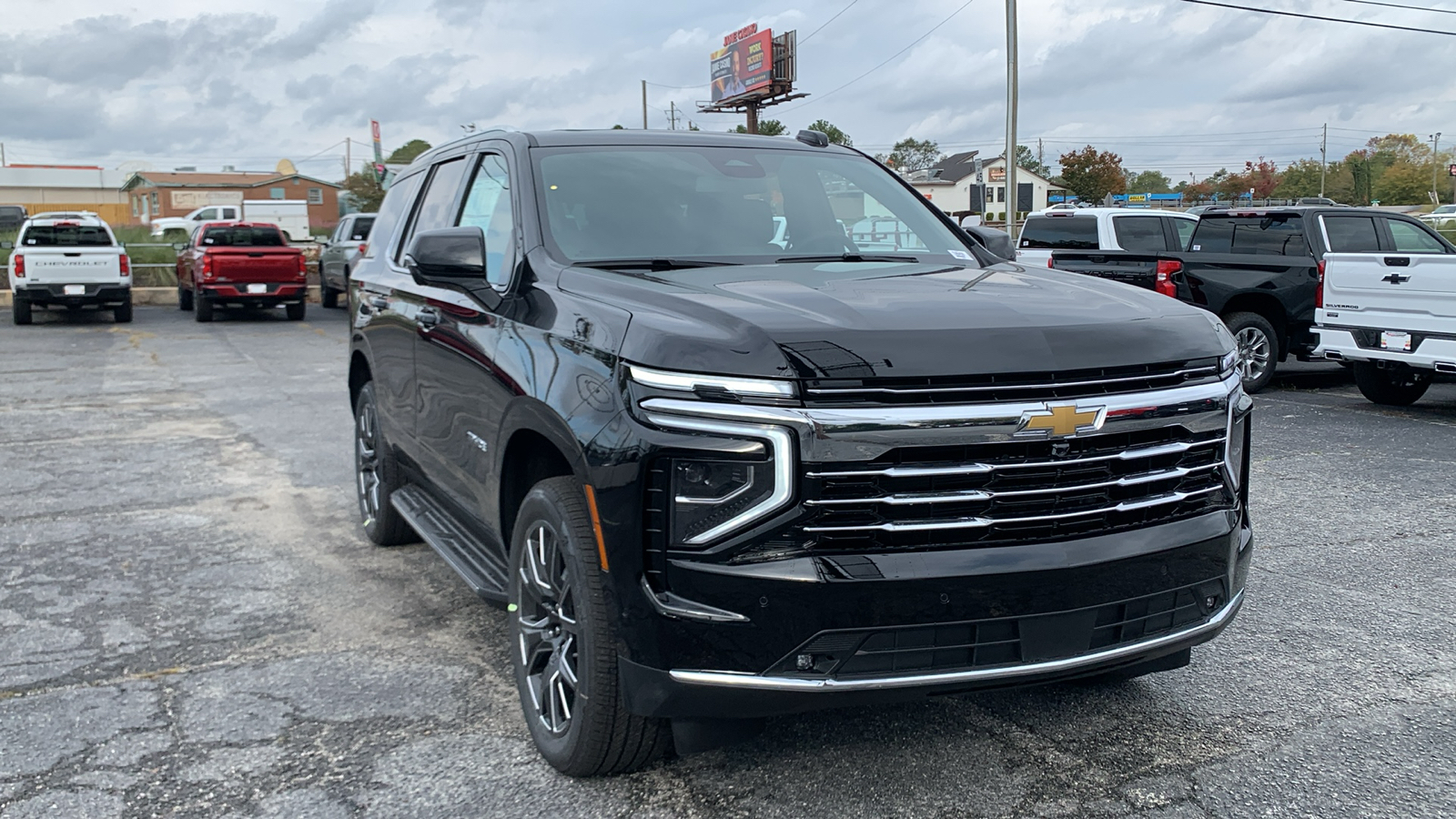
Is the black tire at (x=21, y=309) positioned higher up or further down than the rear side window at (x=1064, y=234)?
further down

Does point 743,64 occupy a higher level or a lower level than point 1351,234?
higher

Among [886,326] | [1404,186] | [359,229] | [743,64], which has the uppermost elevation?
[743,64]

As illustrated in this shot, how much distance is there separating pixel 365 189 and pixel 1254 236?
6877 cm

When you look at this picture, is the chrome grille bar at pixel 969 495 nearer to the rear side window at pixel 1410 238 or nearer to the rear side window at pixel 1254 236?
the rear side window at pixel 1254 236

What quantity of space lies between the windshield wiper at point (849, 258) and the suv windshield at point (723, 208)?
3cm

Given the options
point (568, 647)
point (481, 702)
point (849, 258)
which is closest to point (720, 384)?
point (568, 647)

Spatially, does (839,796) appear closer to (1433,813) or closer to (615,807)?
(615,807)

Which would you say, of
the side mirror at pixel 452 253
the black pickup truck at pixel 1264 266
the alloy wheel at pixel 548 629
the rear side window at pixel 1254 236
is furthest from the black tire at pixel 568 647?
the rear side window at pixel 1254 236

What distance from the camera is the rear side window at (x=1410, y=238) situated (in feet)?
40.8

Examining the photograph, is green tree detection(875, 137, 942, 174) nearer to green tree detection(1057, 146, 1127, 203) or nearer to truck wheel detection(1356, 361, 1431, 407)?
green tree detection(1057, 146, 1127, 203)

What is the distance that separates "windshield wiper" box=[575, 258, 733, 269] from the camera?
12.8 feet

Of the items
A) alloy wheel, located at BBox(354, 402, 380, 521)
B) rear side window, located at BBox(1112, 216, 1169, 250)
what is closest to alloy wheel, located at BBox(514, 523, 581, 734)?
alloy wheel, located at BBox(354, 402, 380, 521)

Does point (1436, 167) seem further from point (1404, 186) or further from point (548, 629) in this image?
point (548, 629)

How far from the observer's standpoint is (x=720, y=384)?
2.82 metres
